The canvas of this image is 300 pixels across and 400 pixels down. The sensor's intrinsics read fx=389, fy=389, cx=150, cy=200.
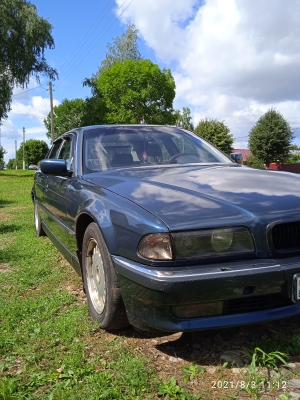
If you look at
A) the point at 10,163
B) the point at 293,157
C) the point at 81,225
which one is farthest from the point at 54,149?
the point at 10,163

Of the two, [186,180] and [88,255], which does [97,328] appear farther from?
[186,180]

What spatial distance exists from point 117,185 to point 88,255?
0.55 meters

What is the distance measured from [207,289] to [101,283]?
93 cm

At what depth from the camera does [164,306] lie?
1968 mm

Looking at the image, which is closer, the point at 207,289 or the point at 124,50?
the point at 207,289

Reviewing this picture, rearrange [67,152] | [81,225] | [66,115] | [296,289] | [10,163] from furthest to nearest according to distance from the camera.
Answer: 1. [10,163]
2. [66,115]
3. [67,152]
4. [81,225]
5. [296,289]

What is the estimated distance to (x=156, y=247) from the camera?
202 cm

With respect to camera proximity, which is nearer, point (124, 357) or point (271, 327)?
point (124, 357)

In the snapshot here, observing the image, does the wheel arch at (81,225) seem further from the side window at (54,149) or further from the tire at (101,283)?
the side window at (54,149)

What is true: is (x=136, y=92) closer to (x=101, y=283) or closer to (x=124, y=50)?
(x=124, y=50)

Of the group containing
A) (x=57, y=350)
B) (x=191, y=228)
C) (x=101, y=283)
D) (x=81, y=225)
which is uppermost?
(x=191, y=228)

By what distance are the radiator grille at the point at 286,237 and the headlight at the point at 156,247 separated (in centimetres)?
57

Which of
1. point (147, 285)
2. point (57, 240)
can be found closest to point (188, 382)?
point (147, 285)

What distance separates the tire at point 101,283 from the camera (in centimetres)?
232
